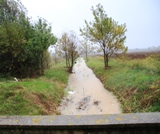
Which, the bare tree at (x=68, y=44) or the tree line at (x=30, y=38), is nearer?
the tree line at (x=30, y=38)

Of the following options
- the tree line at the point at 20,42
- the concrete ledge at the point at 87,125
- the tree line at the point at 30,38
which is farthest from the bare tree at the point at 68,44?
the concrete ledge at the point at 87,125

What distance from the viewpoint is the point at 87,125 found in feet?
5.88

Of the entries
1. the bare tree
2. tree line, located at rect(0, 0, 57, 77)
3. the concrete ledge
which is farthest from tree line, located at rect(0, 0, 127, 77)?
the concrete ledge

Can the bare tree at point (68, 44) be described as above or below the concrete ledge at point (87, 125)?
above

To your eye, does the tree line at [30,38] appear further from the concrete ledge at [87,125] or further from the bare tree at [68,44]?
the concrete ledge at [87,125]

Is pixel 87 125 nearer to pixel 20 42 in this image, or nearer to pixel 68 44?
pixel 20 42

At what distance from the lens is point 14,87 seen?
653 centimetres

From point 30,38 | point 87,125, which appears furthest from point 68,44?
point 87,125

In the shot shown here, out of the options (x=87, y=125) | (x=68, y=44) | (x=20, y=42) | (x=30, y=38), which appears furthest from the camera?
(x=68, y=44)

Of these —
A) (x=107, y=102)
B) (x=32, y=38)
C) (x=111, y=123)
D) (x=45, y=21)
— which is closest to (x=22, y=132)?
(x=111, y=123)

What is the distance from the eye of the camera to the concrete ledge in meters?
1.76

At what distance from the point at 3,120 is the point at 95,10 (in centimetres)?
1731

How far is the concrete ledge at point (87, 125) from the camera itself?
1.76 metres

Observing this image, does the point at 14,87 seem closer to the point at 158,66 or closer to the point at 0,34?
the point at 0,34
